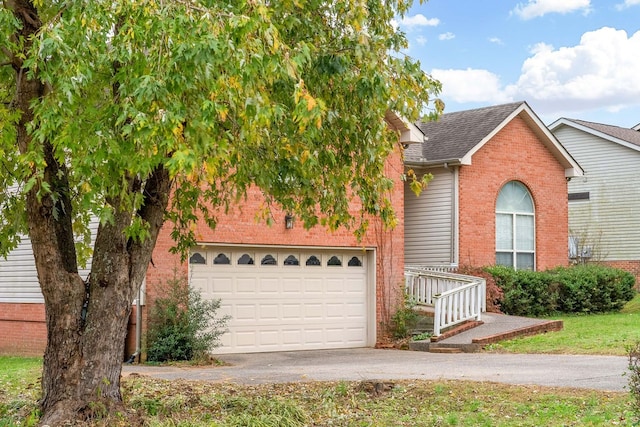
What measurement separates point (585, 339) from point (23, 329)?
488 inches

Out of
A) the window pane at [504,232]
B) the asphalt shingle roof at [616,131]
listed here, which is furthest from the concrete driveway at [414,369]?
the asphalt shingle roof at [616,131]

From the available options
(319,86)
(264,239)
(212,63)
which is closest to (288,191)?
(319,86)

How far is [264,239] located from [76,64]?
11.7 meters

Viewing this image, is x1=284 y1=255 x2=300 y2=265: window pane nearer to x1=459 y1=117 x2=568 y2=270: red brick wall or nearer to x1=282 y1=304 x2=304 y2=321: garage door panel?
x1=282 y1=304 x2=304 y2=321: garage door panel

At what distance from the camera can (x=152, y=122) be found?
7172mm

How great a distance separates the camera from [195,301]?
17312 millimetres

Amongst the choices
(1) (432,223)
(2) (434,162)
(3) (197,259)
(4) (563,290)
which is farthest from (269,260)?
(4) (563,290)

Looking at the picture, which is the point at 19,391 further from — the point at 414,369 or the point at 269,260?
the point at 269,260

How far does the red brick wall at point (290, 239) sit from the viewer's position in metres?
17.7

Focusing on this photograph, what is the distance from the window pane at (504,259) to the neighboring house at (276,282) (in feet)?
19.0

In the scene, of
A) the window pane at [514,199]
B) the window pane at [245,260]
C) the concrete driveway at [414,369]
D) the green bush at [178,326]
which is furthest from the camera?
the window pane at [514,199]

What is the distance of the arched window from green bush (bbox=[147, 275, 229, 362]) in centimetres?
1168

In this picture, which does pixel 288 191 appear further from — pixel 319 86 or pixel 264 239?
pixel 264 239

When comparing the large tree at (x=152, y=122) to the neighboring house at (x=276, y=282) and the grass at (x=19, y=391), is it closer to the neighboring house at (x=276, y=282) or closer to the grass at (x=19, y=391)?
the grass at (x=19, y=391)
